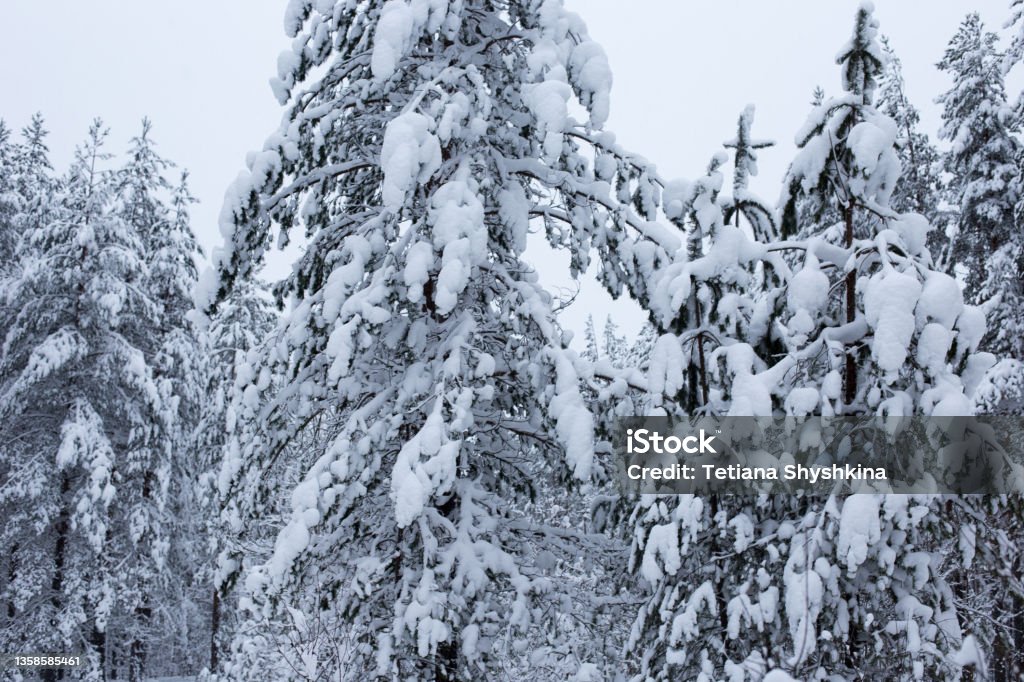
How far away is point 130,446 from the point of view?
54.8ft

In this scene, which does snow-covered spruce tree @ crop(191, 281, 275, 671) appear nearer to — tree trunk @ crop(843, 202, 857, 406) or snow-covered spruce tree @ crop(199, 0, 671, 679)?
snow-covered spruce tree @ crop(199, 0, 671, 679)

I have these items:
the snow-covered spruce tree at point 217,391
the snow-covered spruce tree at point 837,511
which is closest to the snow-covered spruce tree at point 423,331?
the snow-covered spruce tree at point 837,511

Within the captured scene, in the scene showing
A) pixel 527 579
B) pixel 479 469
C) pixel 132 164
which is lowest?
pixel 527 579

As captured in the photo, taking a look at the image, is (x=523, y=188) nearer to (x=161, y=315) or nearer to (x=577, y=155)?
(x=577, y=155)

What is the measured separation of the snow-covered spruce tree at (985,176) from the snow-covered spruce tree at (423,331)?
10550mm

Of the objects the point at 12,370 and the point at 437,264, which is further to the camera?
the point at 12,370

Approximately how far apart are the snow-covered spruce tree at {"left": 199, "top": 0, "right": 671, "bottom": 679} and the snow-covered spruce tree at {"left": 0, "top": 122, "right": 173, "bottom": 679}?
938 centimetres

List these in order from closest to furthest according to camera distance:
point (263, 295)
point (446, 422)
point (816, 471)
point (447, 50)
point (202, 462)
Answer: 1. point (816, 471)
2. point (446, 422)
3. point (447, 50)
4. point (202, 462)
5. point (263, 295)

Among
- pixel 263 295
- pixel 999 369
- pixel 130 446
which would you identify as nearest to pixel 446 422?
pixel 999 369

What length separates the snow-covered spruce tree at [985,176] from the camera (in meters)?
14.3

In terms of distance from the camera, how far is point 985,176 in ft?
49.0

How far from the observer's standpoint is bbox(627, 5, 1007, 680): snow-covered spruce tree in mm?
4035

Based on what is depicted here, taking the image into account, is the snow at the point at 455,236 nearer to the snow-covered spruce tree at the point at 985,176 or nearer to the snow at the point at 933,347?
the snow at the point at 933,347

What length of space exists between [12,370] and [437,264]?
13.2m
